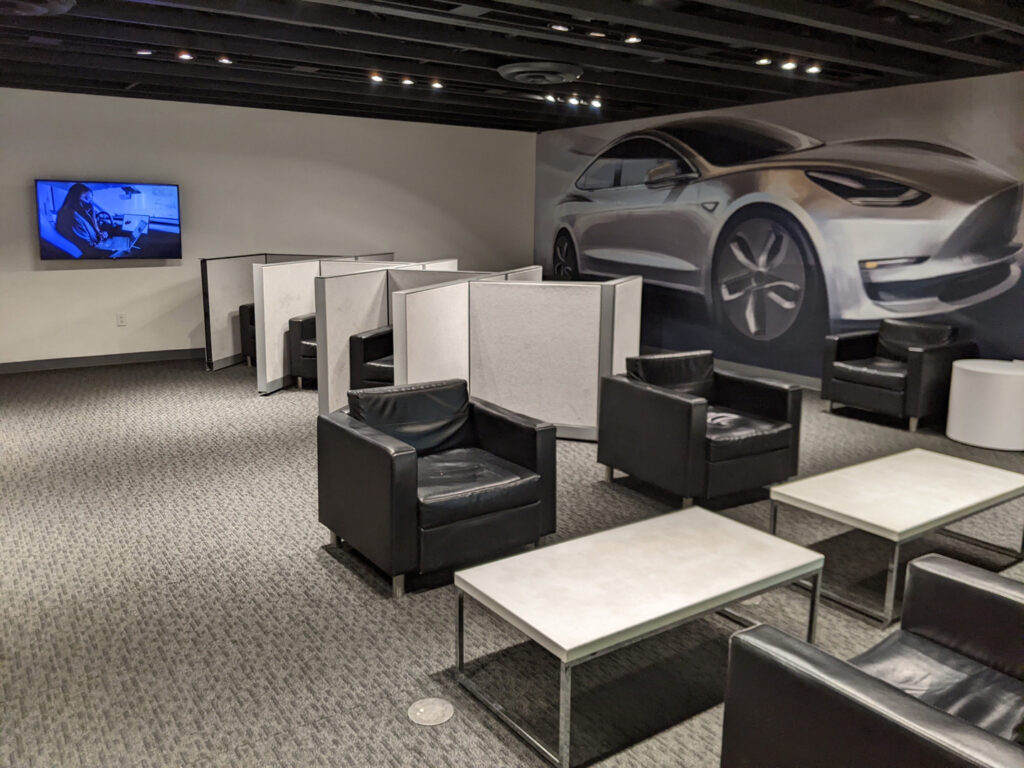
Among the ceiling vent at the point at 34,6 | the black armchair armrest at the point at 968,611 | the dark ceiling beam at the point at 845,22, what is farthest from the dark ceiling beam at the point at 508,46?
the black armchair armrest at the point at 968,611

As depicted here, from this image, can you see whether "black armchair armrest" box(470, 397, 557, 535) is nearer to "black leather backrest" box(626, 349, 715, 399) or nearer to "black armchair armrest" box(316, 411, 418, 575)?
"black armchair armrest" box(316, 411, 418, 575)

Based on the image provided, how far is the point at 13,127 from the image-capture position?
7582 millimetres

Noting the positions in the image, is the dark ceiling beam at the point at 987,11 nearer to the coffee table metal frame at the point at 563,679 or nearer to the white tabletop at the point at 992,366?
the white tabletop at the point at 992,366

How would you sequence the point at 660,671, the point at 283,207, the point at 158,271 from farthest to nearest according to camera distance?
the point at 283,207 → the point at 158,271 → the point at 660,671

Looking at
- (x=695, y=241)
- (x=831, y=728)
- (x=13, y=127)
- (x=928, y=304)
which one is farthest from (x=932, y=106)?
(x=13, y=127)

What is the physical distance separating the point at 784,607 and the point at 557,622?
1366mm

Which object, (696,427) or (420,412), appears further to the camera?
(696,427)

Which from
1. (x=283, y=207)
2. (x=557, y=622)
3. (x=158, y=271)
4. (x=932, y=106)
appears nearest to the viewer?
(x=557, y=622)

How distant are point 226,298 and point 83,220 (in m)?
1.53

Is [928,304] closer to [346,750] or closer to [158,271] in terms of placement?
[346,750]

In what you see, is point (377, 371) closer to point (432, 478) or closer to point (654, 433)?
point (654, 433)

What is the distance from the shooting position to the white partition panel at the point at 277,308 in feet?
22.8

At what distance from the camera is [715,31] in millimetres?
4863

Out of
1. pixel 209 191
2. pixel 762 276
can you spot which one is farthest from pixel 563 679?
pixel 209 191
